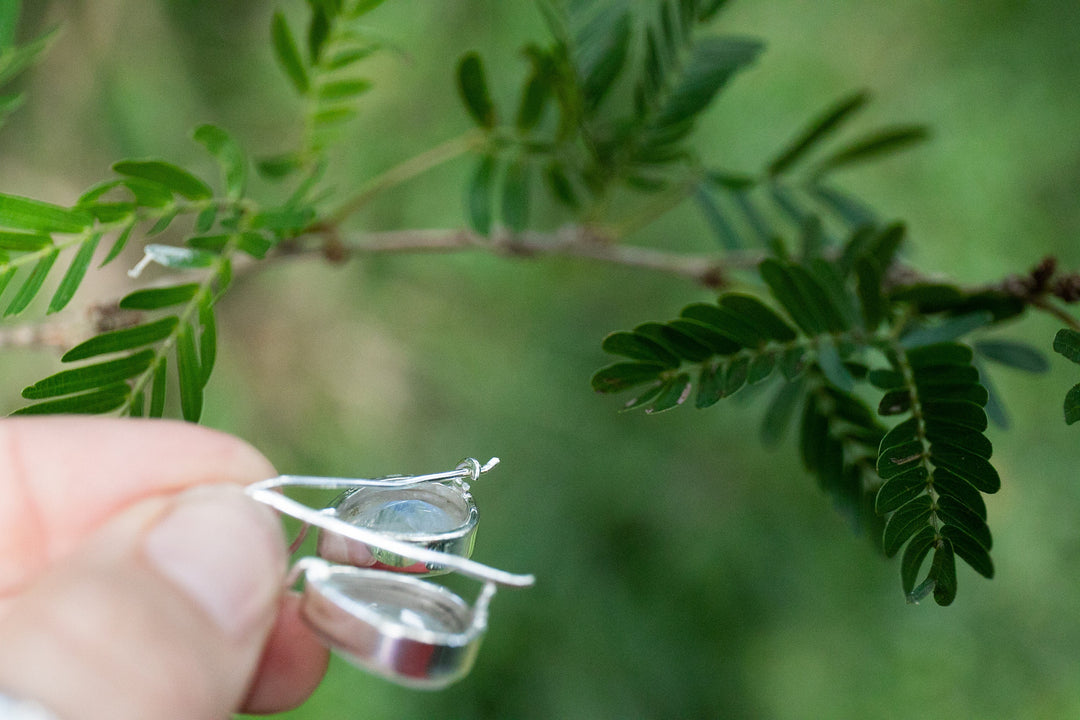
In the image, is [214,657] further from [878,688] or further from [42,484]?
[878,688]

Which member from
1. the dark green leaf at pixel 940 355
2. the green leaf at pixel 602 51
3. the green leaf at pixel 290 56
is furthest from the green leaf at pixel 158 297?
the dark green leaf at pixel 940 355

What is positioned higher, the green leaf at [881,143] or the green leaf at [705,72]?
the green leaf at [705,72]

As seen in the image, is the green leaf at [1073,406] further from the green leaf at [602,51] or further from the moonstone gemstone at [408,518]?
the green leaf at [602,51]

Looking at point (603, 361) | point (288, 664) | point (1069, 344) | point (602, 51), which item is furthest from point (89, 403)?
point (603, 361)

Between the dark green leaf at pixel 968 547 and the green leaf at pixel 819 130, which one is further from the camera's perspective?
the green leaf at pixel 819 130

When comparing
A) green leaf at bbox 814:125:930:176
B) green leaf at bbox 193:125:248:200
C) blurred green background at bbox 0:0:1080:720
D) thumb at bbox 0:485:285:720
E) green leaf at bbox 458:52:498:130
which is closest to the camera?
thumb at bbox 0:485:285:720

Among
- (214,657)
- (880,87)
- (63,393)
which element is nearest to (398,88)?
(880,87)

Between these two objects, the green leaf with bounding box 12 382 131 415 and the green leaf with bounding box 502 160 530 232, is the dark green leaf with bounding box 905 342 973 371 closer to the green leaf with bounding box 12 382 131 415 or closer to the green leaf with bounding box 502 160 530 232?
the green leaf with bounding box 502 160 530 232

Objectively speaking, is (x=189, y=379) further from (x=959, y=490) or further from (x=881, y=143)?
(x=881, y=143)

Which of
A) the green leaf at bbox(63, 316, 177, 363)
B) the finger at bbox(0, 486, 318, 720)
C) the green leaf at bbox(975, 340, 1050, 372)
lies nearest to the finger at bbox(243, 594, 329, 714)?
the finger at bbox(0, 486, 318, 720)
